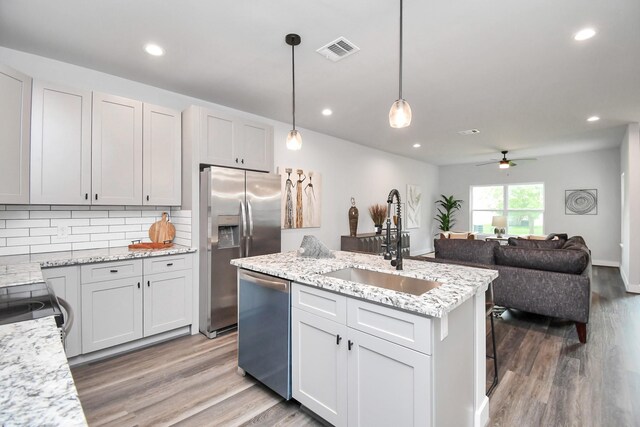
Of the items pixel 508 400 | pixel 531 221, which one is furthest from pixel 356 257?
pixel 531 221

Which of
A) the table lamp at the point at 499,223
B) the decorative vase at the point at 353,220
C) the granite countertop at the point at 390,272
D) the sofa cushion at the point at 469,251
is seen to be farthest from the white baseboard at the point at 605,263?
the granite countertop at the point at 390,272

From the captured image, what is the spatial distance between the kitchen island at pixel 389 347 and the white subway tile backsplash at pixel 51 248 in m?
→ 2.07

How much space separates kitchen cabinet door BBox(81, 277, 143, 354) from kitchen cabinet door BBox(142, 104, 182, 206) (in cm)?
84

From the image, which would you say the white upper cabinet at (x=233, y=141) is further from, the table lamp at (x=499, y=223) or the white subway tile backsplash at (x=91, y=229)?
the table lamp at (x=499, y=223)

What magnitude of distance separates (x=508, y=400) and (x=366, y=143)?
185 inches

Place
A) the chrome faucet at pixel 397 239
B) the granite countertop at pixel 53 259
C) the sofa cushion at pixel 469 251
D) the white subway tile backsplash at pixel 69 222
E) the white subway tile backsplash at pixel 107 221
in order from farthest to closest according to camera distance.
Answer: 1. the sofa cushion at pixel 469 251
2. the white subway tile backsplash at pixel 107 221
3. the white subway tile backsplash at pixel 69 222
4. the chrome faucet at pixel 397 239
5. the granite countertop at pixel 53 259

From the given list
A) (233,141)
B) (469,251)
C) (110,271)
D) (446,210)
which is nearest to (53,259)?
(110,271)

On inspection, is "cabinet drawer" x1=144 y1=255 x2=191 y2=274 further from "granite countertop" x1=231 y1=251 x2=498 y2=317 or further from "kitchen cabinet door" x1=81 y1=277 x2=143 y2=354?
"granite countertop" x1=231 y1=251 x2=498 y2=317

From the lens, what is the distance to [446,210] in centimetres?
892

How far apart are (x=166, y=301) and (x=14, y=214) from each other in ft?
4.72

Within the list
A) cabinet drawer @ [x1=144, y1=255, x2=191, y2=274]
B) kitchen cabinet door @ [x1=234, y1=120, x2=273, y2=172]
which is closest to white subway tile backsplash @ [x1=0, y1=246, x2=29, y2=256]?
cabinet drawer @ [x1=144, y1=255, x2=191, y2=274]

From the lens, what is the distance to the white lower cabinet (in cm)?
138

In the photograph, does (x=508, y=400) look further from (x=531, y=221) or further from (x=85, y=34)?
(x=531, y=221)

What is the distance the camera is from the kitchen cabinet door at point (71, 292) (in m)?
2.42
